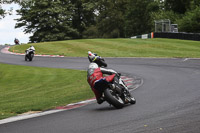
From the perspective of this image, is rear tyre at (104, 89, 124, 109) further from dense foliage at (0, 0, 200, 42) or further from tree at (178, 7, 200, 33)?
Answer: dense foliage at (0, 0, 200, 42)

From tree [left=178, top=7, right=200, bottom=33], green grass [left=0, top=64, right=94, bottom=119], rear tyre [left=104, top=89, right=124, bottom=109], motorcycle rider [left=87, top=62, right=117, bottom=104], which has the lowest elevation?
green grass [left=0, top=64, right=94, bottom=119]

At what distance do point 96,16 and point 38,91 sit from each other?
6665 cm

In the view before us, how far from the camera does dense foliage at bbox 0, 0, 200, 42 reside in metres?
62.2

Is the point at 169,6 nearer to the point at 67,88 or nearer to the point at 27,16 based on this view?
the point at 27,16

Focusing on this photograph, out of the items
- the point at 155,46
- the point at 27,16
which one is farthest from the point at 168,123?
the point at 27,16

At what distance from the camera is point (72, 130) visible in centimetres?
661

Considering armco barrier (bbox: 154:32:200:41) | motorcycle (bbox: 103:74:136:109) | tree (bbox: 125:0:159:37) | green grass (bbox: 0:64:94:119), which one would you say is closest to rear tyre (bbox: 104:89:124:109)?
motorcycle (bbox: 103:74:136:109)

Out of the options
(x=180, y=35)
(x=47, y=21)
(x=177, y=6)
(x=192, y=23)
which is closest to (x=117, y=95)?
(x=180, y=35)

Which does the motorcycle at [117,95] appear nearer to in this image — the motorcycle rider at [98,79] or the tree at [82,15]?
the motorcycle rider at [98,79]

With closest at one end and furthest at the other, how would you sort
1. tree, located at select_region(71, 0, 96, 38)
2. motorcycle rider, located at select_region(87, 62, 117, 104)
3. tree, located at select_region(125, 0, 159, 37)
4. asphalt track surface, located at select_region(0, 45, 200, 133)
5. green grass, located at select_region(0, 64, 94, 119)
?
1. asphalt track surface, located at select_region(0, 45, 200, 133)
2. motorcycle rider, located at select_region(87, 62, 117, 104)
3. green grass, located at select_region(0, 64, 94, 119)
4. tree, located at select_region(71, 0, 96, 38)
5. tree, located at select_region(125, 0, 159, 37)

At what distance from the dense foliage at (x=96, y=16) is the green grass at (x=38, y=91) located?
3511cm

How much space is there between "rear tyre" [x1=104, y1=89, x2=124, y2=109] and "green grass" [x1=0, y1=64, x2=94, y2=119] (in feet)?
6.93

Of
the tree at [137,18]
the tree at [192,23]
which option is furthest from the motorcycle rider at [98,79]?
the tree at [137,18]

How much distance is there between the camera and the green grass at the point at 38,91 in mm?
10125
